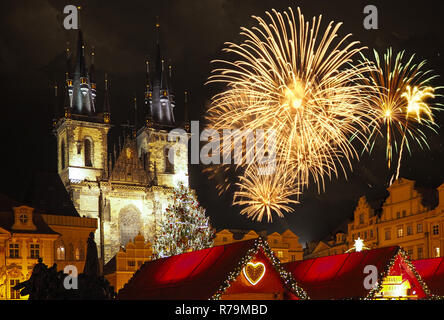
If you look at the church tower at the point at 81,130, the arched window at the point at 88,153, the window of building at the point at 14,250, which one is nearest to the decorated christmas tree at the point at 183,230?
the window of building at the point at 14,250

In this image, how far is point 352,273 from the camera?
30.6 m

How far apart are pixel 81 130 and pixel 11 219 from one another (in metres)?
29.0

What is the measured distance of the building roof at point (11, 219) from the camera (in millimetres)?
49209

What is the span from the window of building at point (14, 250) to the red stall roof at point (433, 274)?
85.2 feet

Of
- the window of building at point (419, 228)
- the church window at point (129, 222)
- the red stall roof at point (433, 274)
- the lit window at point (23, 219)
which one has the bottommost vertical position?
the red stall roof at point (433, 274)

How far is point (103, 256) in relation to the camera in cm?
7156

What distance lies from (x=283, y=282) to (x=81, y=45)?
181 ft

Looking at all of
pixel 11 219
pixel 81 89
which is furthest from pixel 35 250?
pixel 81 89

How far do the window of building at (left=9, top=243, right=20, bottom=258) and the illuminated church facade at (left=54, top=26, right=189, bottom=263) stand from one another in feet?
75.5

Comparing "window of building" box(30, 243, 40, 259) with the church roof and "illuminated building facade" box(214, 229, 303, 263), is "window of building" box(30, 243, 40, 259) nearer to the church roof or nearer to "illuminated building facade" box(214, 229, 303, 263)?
the church roof

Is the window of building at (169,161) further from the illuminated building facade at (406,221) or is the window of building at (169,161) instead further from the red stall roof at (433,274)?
the red stall roof at (433,274)

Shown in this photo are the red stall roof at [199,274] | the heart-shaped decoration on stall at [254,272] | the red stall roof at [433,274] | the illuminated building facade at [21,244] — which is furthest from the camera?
the illuminated building facade at [21,244]
